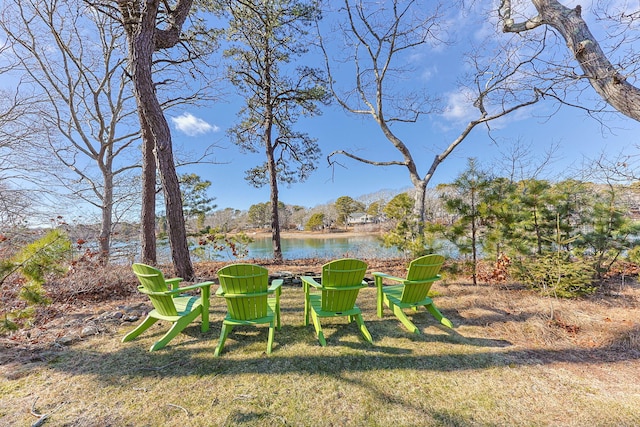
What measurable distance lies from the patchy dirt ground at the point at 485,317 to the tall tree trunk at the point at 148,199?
50 cm

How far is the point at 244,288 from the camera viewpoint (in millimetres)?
2408

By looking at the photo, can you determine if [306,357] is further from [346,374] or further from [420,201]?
[420,201]

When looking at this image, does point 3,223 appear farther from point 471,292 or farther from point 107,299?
point 471,292

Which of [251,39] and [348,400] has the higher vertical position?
[251,39]

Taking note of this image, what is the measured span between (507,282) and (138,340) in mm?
5839

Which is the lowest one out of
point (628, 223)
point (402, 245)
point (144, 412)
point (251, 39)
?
point (144, 412)

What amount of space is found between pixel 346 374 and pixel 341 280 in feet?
2.80

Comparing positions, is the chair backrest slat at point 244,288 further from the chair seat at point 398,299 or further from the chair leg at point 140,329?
the chair seat at point 398,299

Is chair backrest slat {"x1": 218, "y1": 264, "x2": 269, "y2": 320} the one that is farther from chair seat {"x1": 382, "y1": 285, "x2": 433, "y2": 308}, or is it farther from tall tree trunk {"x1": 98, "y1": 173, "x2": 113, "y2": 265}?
tall tree trunk {"x1": 98, "y1": 173, "x2": 113, "y2": 265}

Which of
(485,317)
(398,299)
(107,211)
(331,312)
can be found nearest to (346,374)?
(331,312)

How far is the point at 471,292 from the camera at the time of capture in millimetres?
4215

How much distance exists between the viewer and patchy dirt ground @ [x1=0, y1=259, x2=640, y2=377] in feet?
7.98

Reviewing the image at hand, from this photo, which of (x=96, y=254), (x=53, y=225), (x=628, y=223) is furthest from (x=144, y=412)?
(x=628, y=223)

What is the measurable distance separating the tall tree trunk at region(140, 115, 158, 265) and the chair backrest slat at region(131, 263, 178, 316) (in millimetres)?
2600
